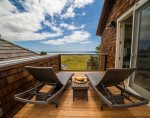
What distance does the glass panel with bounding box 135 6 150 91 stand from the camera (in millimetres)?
2703

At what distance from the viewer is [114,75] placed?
7.90ft

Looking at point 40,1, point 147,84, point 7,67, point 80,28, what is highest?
point 80,28

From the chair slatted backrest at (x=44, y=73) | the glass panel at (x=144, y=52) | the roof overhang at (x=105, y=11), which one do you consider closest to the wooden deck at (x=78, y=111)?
the chair slatted backrest at (x=44, y=73)

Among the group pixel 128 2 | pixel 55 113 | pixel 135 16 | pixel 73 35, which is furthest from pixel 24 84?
pixel 73 35

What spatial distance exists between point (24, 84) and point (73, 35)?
65.7 feet

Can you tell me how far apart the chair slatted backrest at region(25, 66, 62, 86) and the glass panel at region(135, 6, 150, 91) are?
2.02 m

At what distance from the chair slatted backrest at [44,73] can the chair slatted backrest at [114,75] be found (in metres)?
1.02

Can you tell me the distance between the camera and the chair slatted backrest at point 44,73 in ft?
7.60

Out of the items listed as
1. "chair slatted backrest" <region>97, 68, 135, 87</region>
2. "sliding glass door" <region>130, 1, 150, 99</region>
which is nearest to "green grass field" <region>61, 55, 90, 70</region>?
"sliding glass door" <region>130, 1, 150, 99</region>

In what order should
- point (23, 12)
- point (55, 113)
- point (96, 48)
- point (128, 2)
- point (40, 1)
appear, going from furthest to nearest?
point (96, 48) → point (23, 12) → point (40, 1) → point (128, 2) → point (55, 113)

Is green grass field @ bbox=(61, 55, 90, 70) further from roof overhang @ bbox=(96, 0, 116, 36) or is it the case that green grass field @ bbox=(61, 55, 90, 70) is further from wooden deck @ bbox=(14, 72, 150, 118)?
wooden deck @ bbox=(14, 72, 150, 118)

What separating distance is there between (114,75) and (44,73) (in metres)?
1.40

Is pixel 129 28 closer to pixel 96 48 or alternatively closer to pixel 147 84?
pixel 147 84

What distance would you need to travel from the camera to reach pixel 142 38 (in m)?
2.92
